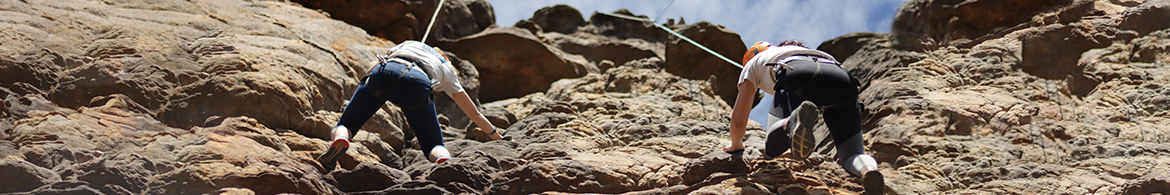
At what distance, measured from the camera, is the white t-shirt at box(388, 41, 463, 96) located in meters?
5.45

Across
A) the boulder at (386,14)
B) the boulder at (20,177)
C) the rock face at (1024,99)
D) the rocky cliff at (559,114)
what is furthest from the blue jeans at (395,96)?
the boulder at (386,14)

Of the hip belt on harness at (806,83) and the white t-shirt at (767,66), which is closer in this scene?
the hip belt on harness at (806,83)

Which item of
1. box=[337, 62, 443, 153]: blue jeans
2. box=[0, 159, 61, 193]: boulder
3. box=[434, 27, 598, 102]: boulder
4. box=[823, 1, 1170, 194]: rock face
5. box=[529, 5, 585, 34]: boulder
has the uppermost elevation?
box=[823, 1, 1170, 194]: rock face

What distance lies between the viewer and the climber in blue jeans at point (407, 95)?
506 cm

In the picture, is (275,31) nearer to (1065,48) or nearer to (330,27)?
(330,27)

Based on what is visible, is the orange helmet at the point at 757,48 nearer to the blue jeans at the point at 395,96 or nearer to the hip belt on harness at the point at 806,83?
the hip belt on harness at the point at 806,83

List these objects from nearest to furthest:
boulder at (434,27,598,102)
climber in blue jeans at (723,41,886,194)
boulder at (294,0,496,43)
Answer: climber in blue jeans at (723,41,886,194)
boulder at (294,0,496,43)
boulder at (434,27,598,102)

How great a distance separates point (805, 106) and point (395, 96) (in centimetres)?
286

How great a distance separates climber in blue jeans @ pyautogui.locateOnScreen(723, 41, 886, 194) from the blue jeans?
2.23 metres

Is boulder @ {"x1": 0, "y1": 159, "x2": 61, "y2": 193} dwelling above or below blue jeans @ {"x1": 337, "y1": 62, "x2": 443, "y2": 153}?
below

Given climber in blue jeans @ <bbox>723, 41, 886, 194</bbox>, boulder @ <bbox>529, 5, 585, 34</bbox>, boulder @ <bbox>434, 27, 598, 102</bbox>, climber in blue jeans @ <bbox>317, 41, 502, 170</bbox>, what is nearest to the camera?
climber in blue jeans @ <bbox>723, 41, 886, 194</bbox>

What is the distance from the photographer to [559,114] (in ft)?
22.5

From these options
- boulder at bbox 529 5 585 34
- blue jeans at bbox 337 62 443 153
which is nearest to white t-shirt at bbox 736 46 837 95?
blue jeans at bbox 337 62 443 153

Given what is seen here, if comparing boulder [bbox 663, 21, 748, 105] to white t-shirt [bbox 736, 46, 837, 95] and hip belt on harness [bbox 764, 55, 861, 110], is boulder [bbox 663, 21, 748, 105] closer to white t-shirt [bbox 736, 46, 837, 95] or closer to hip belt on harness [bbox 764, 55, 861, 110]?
white t-shirt [bbox 736, 46, 837, 95]
